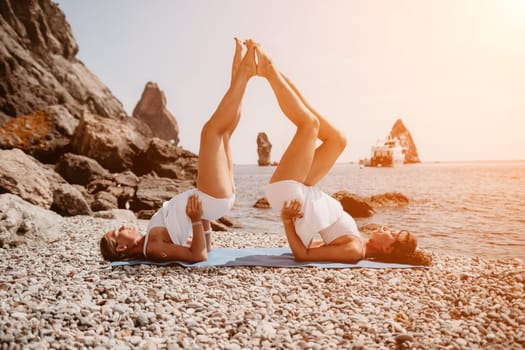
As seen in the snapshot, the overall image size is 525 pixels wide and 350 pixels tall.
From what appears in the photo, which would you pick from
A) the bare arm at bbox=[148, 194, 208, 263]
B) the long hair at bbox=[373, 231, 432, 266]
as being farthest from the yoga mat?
the long hair at bbox=[373, 231, 432, 266]

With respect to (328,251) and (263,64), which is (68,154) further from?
(328,251)

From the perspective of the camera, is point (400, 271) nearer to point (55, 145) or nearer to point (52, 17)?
point (55, 145)

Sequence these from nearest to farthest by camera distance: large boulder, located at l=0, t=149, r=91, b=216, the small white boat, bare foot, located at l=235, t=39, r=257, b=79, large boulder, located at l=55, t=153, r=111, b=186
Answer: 1. bare foot, located at l=235, t=39, r=257, b=79
2. large boulder, located at l=0, t=149, r=91, b=216
3. large boulder, located at l=55, t=153, r=111, b=186
4. the small white boat

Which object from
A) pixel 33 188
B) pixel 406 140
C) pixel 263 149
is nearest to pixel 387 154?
pixel 263 149

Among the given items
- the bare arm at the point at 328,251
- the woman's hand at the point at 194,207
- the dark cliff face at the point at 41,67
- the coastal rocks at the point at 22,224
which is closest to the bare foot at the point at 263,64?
the woman's hand at the point at 194,207

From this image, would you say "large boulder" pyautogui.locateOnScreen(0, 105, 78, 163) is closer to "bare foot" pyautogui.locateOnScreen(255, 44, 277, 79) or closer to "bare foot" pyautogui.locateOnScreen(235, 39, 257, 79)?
"bare foot" pyautogui.locateOnScreen(235, 39, 257, 79)

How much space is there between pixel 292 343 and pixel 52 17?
1994 inches

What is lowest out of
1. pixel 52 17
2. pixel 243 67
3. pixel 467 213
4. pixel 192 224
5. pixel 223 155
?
pixel 467 213

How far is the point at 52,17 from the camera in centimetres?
4316

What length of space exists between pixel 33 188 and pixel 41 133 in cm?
803

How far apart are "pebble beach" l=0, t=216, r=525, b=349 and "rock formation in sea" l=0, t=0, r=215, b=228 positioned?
5.28m

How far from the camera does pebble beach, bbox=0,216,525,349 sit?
315 cm

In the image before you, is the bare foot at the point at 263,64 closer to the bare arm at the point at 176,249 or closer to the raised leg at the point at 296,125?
the raised leg at the point at 296,125

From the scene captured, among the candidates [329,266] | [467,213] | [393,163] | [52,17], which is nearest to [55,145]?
[329,266]
